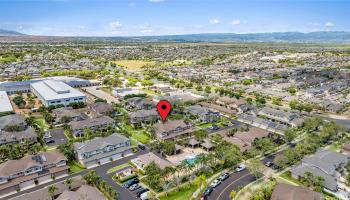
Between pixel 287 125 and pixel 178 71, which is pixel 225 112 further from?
pixel 178 71

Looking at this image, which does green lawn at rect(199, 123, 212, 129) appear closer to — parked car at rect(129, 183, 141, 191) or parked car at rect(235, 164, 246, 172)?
parked car at rect(235, 164, 246, 172)

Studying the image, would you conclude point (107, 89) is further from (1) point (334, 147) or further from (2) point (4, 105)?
(1) point (334, 147)

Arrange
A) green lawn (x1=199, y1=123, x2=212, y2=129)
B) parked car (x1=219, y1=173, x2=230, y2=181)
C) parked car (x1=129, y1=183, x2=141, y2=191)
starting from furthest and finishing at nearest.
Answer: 1. green lawn (x1=199, y1=123, x2=212, y2=129)
2. parked car (x1=219, y1=173, x2=230, y2=181)
3. parked car (x1=129, y1=183, x2=141, y2=191)

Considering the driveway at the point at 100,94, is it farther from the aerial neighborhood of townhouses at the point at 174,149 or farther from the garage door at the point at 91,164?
the garage door at the point at 91,164

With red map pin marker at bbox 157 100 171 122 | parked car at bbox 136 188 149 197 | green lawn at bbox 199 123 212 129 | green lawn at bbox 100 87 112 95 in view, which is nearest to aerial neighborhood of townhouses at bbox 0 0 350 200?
parked car at bbox 136 188 149 197

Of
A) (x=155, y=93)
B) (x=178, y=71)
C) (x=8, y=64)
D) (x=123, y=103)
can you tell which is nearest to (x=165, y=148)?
(x=123, y=103)

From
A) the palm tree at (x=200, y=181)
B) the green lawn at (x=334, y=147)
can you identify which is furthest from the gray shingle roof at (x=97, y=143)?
the green lawn at (x=334, y=147)
